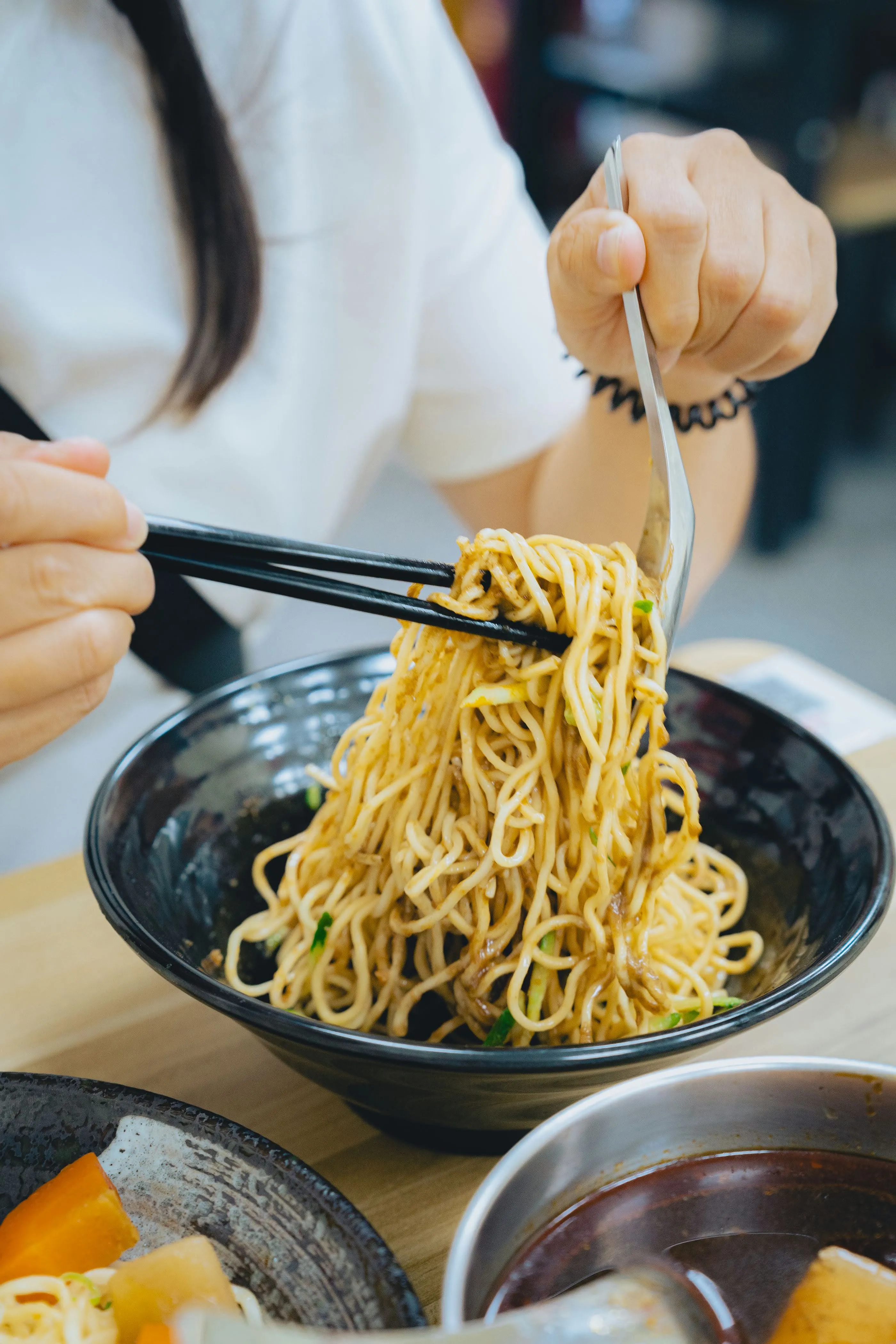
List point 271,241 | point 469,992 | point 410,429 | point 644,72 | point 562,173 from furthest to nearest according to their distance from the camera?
1. point 562,173
2. point 644,72
3. point 410,429
4. point 271,241
5. point 469,992

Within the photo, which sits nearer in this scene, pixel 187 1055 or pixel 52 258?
pixel 187 1055

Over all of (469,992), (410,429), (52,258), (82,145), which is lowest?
(469,992)

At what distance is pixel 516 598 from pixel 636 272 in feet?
0.79

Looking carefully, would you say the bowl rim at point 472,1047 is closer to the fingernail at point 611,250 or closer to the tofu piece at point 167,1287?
the tofu piece at point 167,1287

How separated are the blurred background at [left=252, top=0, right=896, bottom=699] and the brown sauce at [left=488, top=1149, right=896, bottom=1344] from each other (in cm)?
190

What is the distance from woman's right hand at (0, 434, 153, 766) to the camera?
630mm

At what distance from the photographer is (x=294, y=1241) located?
1.70 feet

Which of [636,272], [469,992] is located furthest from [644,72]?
[469,992]

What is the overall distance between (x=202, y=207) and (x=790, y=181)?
6.40 feet

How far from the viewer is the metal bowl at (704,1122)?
517 millimetres

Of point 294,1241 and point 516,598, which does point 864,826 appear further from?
point 294,1241

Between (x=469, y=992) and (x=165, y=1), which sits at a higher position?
(x=165, y=1)

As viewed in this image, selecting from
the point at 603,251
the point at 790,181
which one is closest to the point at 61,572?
the point at 603,251

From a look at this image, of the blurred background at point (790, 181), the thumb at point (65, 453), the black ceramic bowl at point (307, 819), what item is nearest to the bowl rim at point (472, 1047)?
the black ceramic bowl at point (307, 819)
